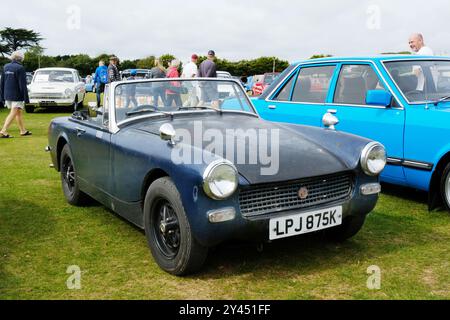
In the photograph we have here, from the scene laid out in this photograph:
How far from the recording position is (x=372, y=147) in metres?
3.77

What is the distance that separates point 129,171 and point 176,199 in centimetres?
79

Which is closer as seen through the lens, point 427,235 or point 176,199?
point 176,199

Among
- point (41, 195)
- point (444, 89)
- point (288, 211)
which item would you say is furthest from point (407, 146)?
point (41, 195)

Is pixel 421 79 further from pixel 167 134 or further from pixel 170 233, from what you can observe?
pixel 170 233

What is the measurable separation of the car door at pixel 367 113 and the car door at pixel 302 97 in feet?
0.61

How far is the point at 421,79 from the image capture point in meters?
5.55

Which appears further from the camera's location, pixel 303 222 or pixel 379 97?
pixel 379 97

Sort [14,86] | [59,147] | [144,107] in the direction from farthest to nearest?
[14,86], [59,147], [144,107]

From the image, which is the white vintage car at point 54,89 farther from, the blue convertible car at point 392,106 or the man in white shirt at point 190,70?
the blue convertible car at point 392,106

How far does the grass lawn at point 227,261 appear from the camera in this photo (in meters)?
3.26

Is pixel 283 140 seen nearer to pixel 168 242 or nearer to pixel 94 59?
pixel 168 242

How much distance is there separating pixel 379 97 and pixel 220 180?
2840 mm

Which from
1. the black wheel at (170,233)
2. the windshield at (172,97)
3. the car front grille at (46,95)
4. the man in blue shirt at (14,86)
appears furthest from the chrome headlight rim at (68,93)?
the black wheel at (170,233)

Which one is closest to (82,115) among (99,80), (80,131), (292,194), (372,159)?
(80,131)
